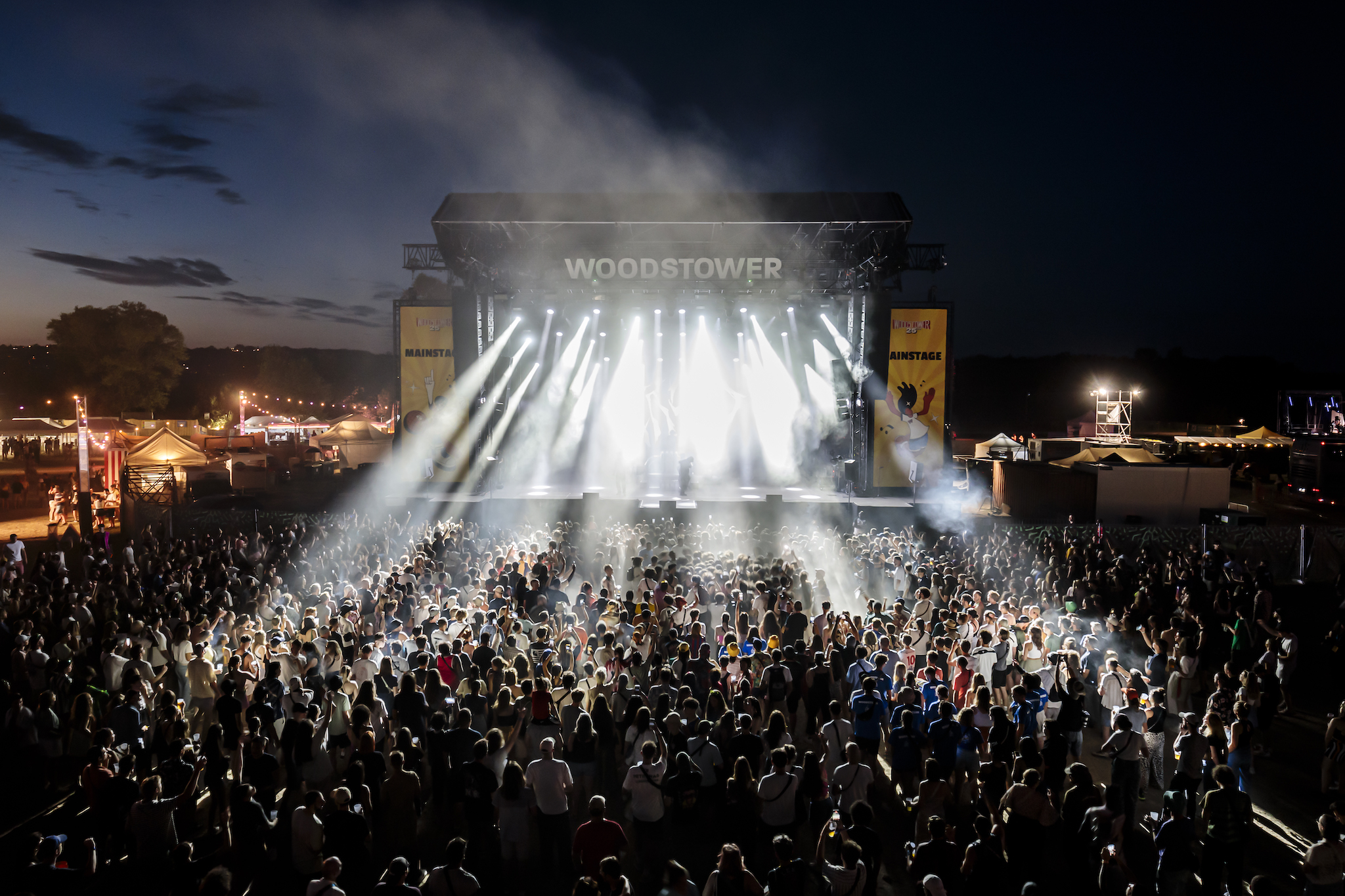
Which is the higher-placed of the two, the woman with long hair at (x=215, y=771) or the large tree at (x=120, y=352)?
the large tree at (x=120, y=352)

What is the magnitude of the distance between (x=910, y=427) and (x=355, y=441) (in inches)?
916

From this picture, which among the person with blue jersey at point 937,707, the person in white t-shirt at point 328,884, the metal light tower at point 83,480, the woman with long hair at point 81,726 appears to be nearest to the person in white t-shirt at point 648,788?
the person in white t-shirt at point 328,884

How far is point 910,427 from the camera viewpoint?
691 inches

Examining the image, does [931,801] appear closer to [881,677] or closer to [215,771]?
[881,677]

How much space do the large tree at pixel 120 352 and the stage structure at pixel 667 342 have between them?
141 feet

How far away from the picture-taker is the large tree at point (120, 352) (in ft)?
156

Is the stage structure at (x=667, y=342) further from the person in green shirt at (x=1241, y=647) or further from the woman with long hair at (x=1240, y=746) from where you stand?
the woman with long hair at (x=1240, y=746)

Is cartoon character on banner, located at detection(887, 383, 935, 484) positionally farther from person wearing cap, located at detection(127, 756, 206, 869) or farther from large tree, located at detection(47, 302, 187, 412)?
large tree, located at detection(47, 302, 187, 412)

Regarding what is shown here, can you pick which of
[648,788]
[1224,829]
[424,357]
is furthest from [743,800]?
[424,357]

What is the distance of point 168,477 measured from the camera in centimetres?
2106

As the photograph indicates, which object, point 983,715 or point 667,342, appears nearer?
point 983,715

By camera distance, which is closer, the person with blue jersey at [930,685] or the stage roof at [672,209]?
the person with blue jersey at [930,685]

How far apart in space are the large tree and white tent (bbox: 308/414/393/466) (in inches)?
1050

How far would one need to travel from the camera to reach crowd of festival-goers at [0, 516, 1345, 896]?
13.8 ft
